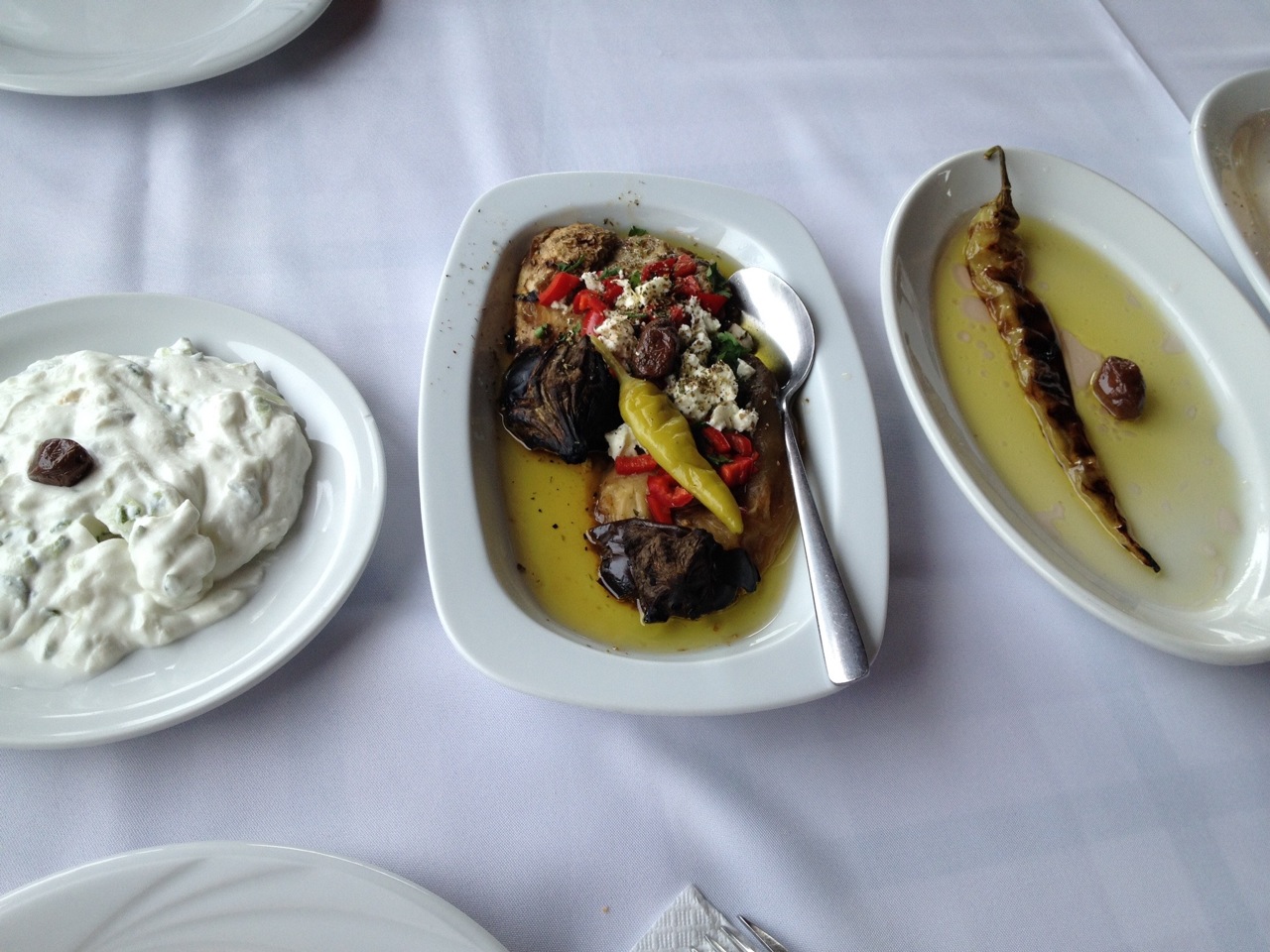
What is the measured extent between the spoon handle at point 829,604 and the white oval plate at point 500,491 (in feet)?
0.10

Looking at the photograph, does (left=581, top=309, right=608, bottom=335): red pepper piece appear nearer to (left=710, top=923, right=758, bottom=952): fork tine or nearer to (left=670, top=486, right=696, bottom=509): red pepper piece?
(left=670, top=486, right=696, bottom=509): red pepper piece

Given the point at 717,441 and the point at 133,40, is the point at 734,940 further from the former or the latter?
the point at 133,40

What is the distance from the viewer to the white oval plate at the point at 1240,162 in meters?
2.20

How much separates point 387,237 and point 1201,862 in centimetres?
221

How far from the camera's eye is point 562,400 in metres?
1.72

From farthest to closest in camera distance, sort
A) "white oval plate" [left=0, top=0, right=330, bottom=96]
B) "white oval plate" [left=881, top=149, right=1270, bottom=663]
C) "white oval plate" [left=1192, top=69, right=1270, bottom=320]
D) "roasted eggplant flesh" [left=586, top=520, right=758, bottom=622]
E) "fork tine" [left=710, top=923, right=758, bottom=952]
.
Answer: "white oval plate" [left=1192, top=69, right=1270, bottom=320] < "white oval plate" [left=0, top=0, right=330, bottom=96] < "white oval plate" [left=881, top=149, right=1270, bottom=663] < "roasted eggplant flesh" [left=586, top=520, right=758, bottom=622] < "fork tine" [left=710, top=923, right=758, bottom=952]

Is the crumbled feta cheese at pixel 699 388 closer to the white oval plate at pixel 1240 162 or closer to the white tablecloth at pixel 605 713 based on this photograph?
the white tablecloth at pixel 605 713

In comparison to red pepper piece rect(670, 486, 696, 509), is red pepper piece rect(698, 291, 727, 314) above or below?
above

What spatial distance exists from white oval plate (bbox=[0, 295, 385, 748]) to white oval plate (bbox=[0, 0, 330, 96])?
2.52 ft

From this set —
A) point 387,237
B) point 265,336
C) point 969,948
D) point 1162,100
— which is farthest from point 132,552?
point 1162,100

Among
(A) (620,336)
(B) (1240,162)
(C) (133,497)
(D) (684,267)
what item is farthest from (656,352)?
(B) (1240,162)

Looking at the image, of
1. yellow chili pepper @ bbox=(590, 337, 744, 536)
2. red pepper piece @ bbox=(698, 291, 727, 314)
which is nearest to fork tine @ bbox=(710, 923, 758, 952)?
yellow chili pepper @ bbox=(590, 337, 744, 536)

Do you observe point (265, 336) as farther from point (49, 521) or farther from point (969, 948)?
point (969, 948)

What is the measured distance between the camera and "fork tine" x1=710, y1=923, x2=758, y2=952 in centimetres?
127
